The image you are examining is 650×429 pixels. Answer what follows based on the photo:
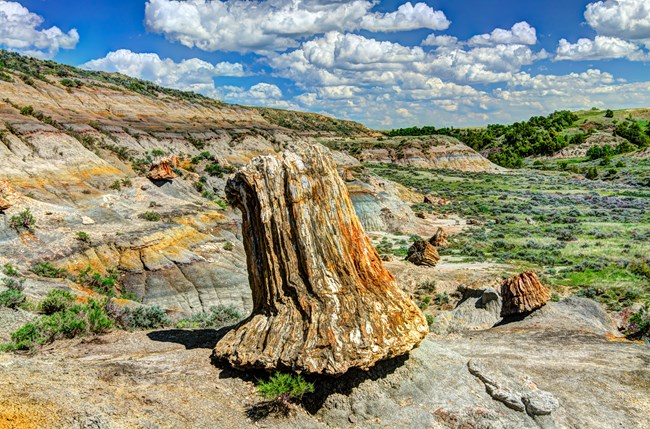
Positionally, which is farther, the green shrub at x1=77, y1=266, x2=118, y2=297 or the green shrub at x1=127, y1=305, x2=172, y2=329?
the green shrub at x1=77, y1=266, x2=118, y2=297

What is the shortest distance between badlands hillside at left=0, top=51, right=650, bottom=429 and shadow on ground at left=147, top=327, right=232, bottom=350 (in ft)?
0.31

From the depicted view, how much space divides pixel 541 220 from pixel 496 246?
15.6m

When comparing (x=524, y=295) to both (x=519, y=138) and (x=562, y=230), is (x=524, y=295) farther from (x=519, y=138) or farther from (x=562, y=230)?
(x=519, y=138)

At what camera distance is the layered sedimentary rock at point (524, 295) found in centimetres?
1902

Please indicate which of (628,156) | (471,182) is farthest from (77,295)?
(628,156)

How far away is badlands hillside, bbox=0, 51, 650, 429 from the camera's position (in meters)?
9.52

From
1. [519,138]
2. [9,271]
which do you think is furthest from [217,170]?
[519,138]

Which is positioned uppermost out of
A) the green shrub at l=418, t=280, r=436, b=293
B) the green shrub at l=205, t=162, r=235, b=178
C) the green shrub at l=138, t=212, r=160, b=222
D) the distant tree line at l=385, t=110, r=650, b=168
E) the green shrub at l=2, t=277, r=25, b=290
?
the distant tree line at l=385, t=110, r=650, b=168

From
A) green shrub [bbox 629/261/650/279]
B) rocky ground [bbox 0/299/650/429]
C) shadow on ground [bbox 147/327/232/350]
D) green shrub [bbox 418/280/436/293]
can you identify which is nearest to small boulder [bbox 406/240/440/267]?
green shrub [bbox 418/280/436/293]

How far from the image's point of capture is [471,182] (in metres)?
85.9

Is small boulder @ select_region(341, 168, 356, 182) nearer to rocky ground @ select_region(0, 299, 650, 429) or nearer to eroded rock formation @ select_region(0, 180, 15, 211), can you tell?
eroded rock formation @ select_region(0, 180, 15, 211)

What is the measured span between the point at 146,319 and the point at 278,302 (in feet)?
23.9

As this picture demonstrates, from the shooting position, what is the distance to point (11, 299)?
14.0 meters

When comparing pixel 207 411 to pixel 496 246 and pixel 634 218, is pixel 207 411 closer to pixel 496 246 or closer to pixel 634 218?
pixel 496 246
